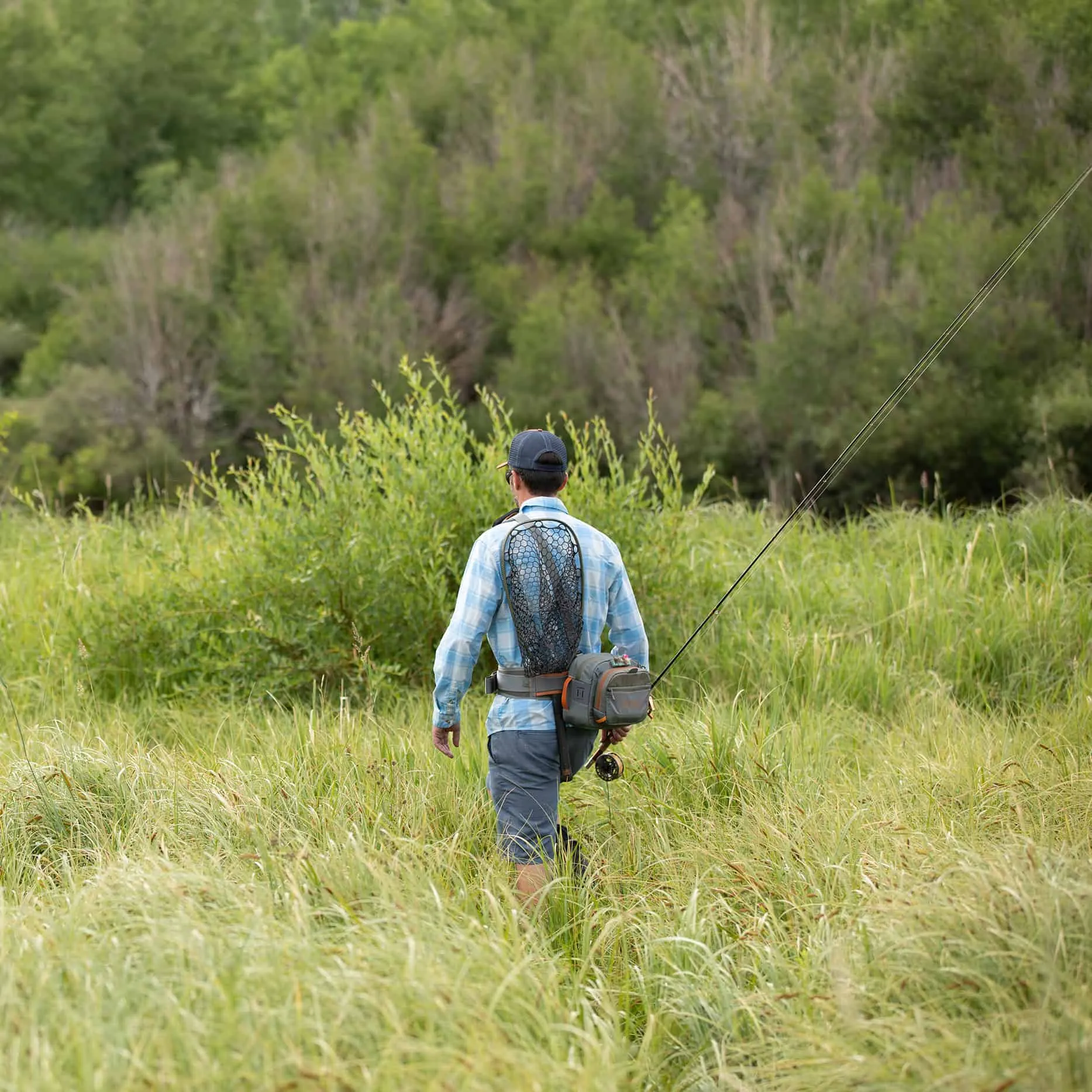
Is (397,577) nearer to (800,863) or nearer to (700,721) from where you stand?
(700,721)

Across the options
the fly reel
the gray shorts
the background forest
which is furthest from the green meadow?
the background forest

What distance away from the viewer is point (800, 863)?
14.8 ft

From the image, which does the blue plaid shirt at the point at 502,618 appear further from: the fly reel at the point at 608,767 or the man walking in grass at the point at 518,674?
the fly reel at the point at 608,767

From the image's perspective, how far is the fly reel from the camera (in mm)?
4715

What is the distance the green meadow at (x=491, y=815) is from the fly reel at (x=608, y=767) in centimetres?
27

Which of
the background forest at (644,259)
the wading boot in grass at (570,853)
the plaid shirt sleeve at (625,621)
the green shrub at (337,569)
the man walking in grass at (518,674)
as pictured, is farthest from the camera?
the background forest at (644,259)

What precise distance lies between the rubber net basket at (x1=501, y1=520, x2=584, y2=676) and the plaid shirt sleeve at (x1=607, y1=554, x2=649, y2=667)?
0.20 m

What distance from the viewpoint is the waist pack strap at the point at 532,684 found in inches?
171

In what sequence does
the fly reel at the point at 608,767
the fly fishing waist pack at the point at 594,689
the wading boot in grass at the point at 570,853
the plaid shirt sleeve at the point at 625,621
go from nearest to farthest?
the fly fishing waist pack at the point at 594,689 < the wading boot in grass at the point at 570,853 < the plaid shirt sleeve at the point at 625,621 < the fly reel at the point at 608,767

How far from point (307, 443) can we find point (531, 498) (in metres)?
2.91

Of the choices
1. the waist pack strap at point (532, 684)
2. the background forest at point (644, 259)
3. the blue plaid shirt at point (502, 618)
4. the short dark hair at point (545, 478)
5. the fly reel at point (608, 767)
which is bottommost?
the background forest at point (644, 259)

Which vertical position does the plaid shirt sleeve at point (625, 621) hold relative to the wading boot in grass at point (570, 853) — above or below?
above

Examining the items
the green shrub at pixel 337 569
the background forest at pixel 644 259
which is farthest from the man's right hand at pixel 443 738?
the background forest at pixel 644 259

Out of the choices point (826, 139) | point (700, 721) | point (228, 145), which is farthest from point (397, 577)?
point (228, 145)
